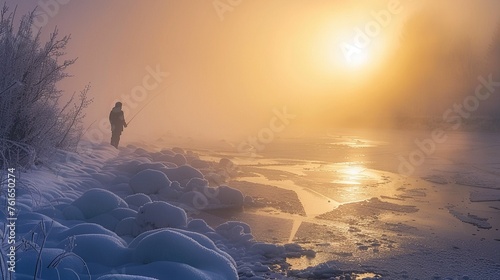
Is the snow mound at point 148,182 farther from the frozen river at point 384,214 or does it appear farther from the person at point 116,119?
the person at point 116,119

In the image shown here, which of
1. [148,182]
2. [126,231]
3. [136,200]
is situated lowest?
[126,231]

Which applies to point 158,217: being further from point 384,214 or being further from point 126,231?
point 384,214

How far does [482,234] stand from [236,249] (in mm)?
4302

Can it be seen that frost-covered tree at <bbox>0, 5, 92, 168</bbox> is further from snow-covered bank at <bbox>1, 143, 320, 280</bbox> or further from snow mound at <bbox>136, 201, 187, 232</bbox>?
snow mound at <bbox>136, 201, 187, 232</bbox>

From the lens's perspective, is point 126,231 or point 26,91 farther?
point 26,91

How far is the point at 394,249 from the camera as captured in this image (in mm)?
5902

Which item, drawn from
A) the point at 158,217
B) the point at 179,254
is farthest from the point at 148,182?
the point at 179,254

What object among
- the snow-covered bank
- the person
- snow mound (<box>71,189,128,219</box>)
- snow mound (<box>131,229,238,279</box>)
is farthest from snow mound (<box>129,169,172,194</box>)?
the person

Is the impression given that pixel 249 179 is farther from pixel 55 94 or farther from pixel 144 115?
pixel 144 115

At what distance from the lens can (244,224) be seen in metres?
6.44

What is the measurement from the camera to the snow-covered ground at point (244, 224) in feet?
12.2

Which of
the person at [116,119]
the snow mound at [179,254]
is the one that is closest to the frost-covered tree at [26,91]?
the snow mound at [179,254]

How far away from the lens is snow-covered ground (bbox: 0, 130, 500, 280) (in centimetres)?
372

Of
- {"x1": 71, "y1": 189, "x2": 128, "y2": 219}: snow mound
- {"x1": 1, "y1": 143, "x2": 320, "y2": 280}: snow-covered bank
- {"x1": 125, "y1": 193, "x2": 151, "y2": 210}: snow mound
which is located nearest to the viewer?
{"x1": 1, "y1": 143, "x2": 320, "y2": 280}: snow-covered bank
